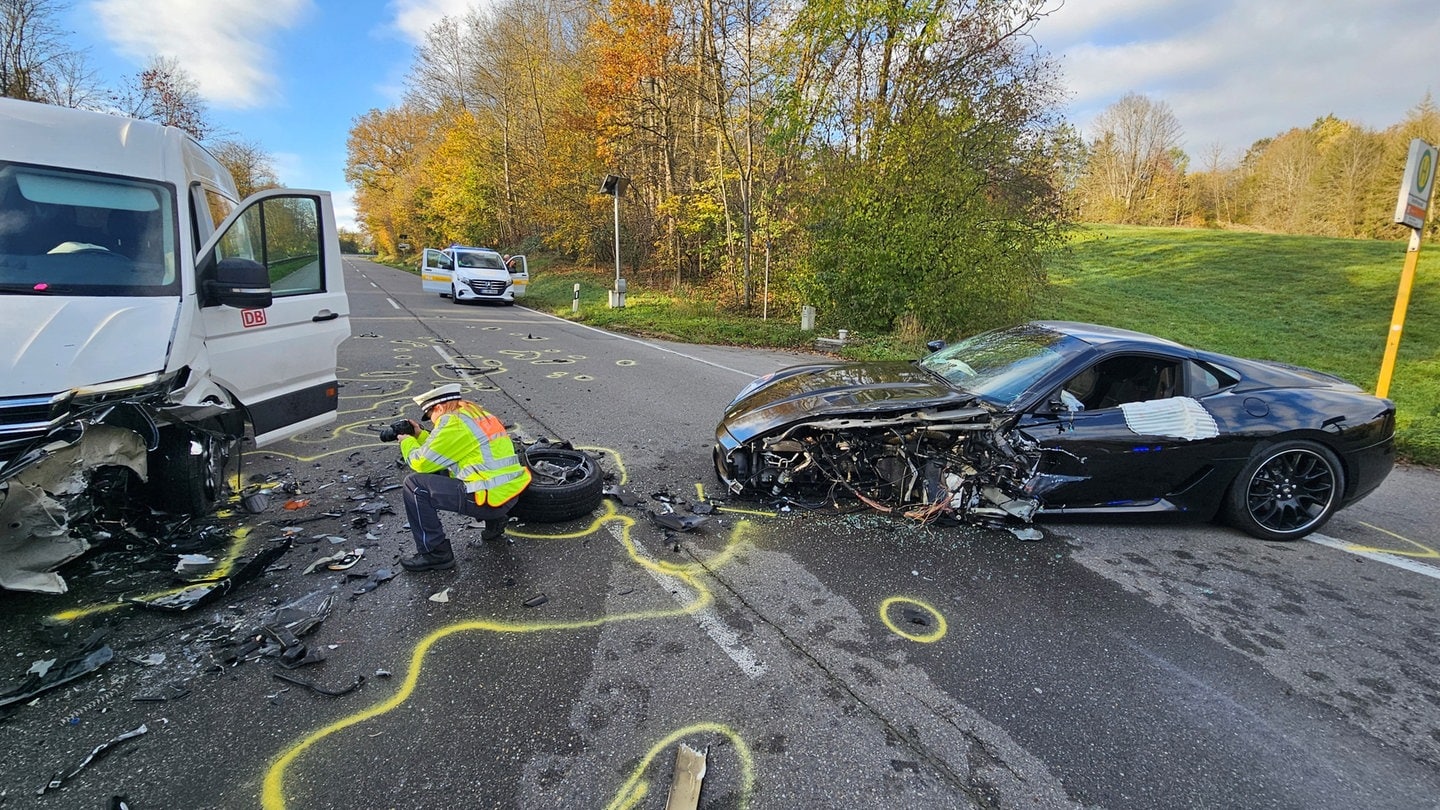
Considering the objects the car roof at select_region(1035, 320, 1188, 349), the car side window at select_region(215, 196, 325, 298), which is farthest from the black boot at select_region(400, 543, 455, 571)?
the car roof at select_region(1035, 320, 1188, 349)

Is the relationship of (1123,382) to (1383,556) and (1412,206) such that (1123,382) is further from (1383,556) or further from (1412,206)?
(1412,206)

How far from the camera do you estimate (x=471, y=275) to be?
19.4 m

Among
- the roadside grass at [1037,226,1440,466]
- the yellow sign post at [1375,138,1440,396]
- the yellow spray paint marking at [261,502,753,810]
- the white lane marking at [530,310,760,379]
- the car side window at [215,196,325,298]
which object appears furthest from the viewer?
the roadside grass at [1037,226,1440,466]

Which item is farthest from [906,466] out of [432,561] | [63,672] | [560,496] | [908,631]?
[63,672]

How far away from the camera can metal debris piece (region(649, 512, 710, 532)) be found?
395 cm

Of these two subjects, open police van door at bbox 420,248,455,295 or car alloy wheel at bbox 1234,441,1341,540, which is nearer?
car alloy wheel at bbox 1234,441,1341,540

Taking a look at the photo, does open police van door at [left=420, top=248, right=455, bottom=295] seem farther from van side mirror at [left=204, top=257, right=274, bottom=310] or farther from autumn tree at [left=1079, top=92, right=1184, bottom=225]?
autumn tree at [left=1079, top=92, right=1184, bottom=225]

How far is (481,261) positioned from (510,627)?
1987 cm

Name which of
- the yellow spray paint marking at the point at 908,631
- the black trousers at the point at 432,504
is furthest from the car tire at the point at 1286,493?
the black trousers at the point at 432,504

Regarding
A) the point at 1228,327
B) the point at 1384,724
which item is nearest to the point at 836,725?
the point at 1384,724

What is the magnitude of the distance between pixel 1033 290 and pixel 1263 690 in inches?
484

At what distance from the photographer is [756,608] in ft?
10.1

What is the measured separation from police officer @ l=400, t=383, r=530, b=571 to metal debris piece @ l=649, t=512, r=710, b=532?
100cm

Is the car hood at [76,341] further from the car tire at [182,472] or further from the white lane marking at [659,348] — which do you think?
the white lane marking at [659,348]
